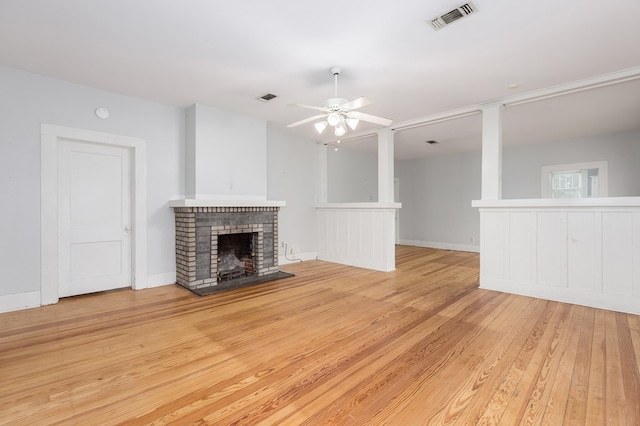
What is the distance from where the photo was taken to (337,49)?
2.82 metres

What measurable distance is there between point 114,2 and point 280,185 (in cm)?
396

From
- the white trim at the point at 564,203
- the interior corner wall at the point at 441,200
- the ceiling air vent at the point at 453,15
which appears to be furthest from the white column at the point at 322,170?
the ceiling air vent at the point at 453,15

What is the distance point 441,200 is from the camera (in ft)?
27.3

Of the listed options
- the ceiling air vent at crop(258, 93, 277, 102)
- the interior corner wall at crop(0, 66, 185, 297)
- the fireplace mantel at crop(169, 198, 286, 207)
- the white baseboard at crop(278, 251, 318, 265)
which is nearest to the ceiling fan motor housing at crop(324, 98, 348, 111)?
the ceiling air vent at crop(258, 93, 277, 102)

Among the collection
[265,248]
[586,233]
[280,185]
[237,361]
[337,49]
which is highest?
[337,49]

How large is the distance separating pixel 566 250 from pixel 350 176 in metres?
4.78

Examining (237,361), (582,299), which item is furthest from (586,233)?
(237,361)

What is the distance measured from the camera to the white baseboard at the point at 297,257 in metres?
5.88

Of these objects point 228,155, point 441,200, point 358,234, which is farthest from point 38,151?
point 441,200

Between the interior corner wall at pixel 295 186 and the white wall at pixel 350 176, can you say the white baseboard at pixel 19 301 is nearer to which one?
the interior corner wall at pixel 295 186

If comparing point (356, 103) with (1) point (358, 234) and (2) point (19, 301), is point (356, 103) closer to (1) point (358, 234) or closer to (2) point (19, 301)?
(1) point (358, 234)

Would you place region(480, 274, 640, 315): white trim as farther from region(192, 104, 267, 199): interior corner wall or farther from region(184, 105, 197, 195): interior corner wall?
region(184, 105, 197, 195): interior corner wall

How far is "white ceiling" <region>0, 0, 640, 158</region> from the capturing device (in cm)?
228

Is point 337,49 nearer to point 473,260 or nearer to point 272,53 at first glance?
point 272,53
